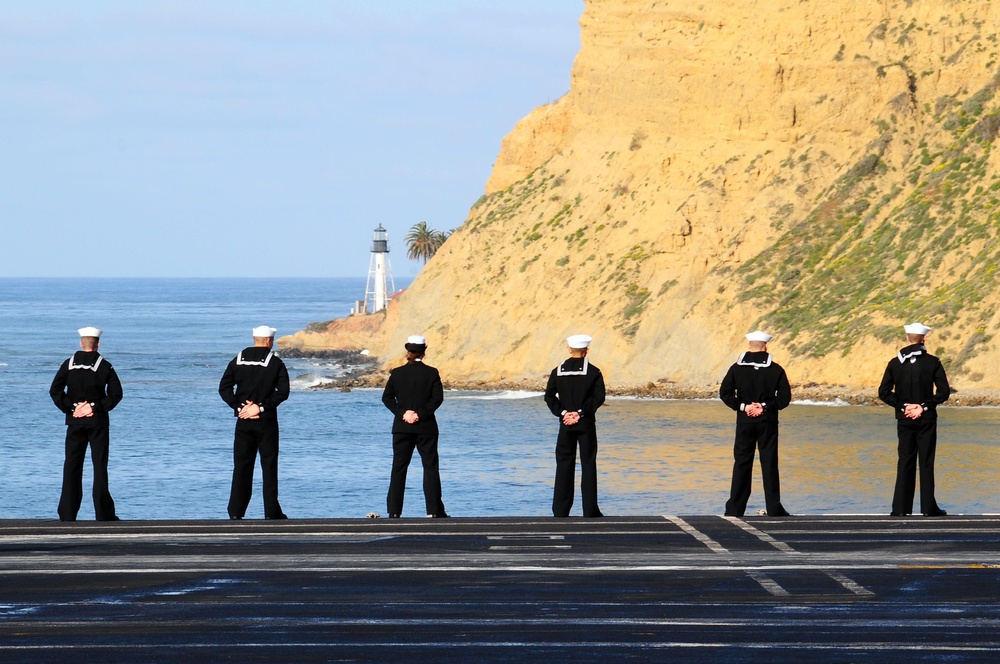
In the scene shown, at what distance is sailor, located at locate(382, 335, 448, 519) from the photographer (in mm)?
16719

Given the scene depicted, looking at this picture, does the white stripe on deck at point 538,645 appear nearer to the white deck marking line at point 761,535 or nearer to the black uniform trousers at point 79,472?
the white deck marking line at point 761,535

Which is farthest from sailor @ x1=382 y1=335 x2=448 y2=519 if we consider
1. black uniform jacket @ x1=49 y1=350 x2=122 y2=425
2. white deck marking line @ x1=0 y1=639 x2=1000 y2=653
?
white deck marking line @ x1=0 y1=639 x2=1000 y2=653

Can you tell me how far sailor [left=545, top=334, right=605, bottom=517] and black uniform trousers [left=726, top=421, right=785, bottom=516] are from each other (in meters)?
1.52

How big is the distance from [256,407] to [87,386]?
1.81 meters

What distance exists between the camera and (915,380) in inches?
656

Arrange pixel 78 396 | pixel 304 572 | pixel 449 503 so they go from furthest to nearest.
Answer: pixel 449 503, pixel 78 396, pixel 304 572

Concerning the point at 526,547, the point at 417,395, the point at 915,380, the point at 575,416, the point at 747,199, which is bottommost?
the point at 526,547

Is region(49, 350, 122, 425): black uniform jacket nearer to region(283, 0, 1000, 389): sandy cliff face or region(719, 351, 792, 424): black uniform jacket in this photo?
region(719, 351, 792, 424): black uniform jacket

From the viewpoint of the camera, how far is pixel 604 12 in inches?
3034

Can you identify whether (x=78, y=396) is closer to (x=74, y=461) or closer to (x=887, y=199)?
(x=74, y=461)

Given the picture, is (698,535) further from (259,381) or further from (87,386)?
(87,386)

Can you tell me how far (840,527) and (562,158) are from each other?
65.5 m

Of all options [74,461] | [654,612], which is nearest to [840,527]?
[654,612]

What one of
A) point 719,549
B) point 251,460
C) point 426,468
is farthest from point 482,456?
point 719,549
